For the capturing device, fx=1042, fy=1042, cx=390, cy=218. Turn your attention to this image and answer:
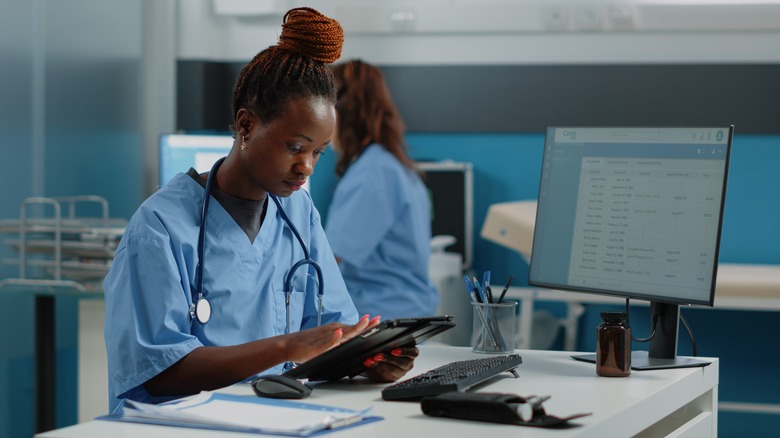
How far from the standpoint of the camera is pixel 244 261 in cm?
173

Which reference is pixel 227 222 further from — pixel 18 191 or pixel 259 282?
pixel 18 191

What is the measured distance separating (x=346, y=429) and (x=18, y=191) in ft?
8.77

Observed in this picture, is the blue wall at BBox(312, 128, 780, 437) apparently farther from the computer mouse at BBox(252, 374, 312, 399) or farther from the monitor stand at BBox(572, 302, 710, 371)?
the computer mouse at BBox(252, 374, 312, 399)

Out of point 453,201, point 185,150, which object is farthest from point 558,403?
point 453,201

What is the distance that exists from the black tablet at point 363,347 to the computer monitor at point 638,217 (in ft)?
1.42

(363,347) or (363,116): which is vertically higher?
(363,116)

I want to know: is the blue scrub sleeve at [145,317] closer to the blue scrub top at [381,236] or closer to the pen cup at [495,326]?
the pen cup at [495,326]

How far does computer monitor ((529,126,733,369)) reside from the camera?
5.86 ft

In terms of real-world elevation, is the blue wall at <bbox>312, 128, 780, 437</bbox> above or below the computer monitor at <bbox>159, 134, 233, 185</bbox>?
below

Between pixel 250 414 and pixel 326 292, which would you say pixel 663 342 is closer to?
pixel 326 292

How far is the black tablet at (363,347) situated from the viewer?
1.48 metres

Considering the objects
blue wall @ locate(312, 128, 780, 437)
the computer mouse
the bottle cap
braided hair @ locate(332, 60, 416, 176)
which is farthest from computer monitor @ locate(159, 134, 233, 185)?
the computer mouse

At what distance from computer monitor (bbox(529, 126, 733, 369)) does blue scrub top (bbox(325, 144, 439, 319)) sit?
1.22 meters

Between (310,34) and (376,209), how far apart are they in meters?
1.46
